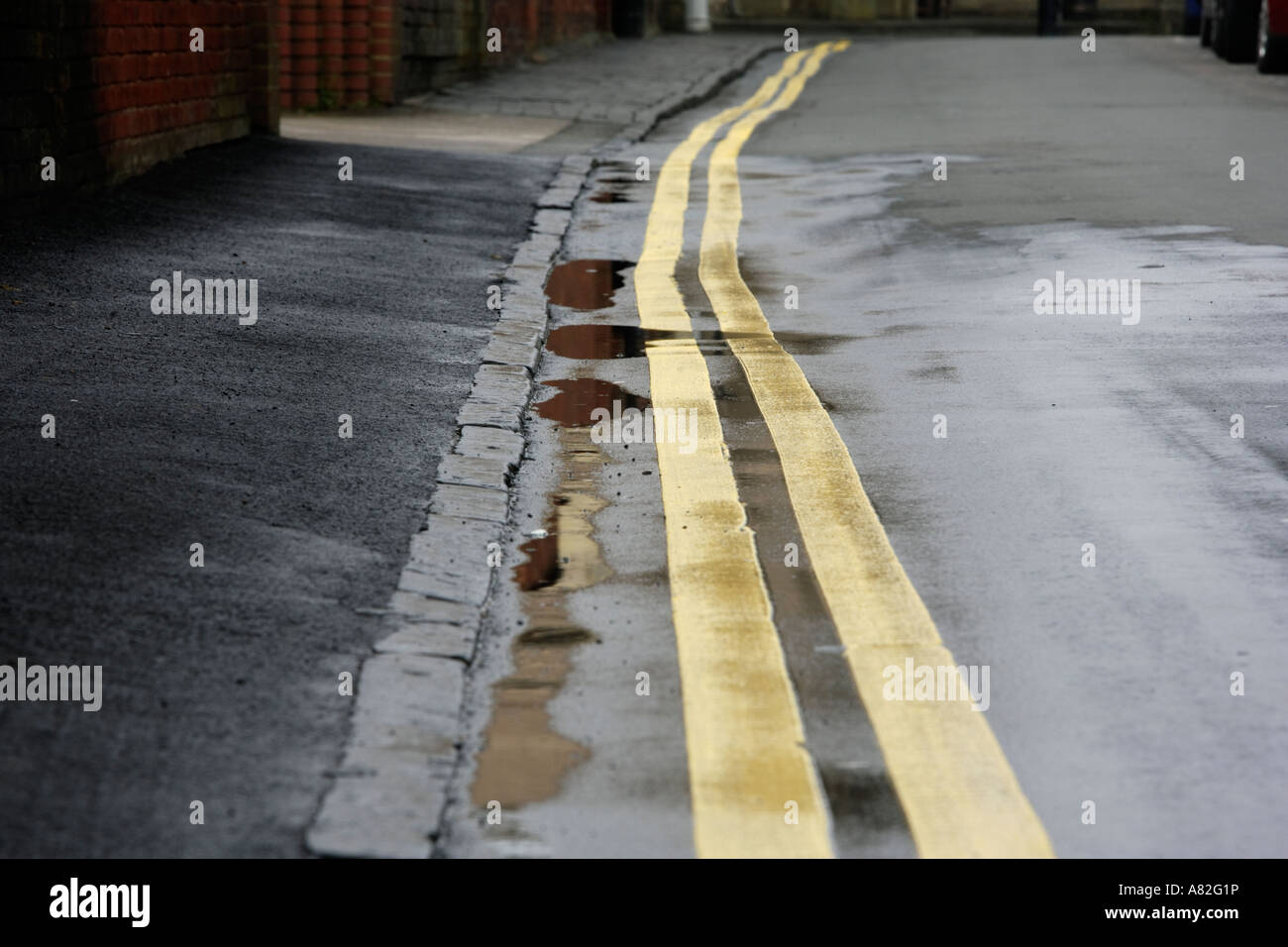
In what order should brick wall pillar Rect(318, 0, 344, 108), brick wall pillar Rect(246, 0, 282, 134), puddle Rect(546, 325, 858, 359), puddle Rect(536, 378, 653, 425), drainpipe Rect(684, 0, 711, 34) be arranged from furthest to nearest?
1. drainpipe Rect(684, 0, 711, 34)
2. brick wall pillar Rect(318, 0, 344, 108)
3. brick wall pillar Rect(246, 0, 282, 134)
4. puddle Rect(546, 325, 858, 359)
5. puddle Rect(536, 378, 653, 425)

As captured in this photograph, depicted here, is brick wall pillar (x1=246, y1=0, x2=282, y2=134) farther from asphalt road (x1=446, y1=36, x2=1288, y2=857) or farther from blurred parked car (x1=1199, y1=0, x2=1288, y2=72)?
blurred parked car (x1=1199, y1=0, x2=1288, y2=72)

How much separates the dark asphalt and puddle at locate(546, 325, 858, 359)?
386 mm

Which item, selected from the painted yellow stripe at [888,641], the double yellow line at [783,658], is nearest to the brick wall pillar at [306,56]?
the painted yellow stripe at [888,641]

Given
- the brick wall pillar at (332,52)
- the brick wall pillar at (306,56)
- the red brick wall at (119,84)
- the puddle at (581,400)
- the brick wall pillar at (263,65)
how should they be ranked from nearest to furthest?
1. the puddle at (581,400)
2. the red brick wall at (119,84)
3. the brick wall pillar at (263,65)
4. the brick wall pillar at (306,56)
5. the brick wall pillar at (332,52)

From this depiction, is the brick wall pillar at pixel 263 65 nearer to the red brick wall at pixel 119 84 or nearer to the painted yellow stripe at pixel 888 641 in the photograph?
the red brick wall at pixel 119 84

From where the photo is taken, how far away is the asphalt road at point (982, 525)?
3438mm

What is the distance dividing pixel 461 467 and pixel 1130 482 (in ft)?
6.39

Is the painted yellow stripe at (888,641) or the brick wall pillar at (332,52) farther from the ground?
the brick wall pillar at (332,52)

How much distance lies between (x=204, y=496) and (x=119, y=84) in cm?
665

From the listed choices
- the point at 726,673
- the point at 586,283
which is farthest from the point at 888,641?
the point at 586,283

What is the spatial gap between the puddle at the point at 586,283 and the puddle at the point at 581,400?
1798mm

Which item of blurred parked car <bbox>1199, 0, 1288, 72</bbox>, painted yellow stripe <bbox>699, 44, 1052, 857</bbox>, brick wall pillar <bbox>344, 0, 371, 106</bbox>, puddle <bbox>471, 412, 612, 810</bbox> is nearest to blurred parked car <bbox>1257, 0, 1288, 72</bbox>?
blurred parked car <bbox>1199, 0, 1288, 72</bbox>

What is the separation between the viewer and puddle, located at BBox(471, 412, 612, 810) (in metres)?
3.52

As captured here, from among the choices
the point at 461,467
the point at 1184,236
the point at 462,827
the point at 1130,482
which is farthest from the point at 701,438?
the point at 1184,236
